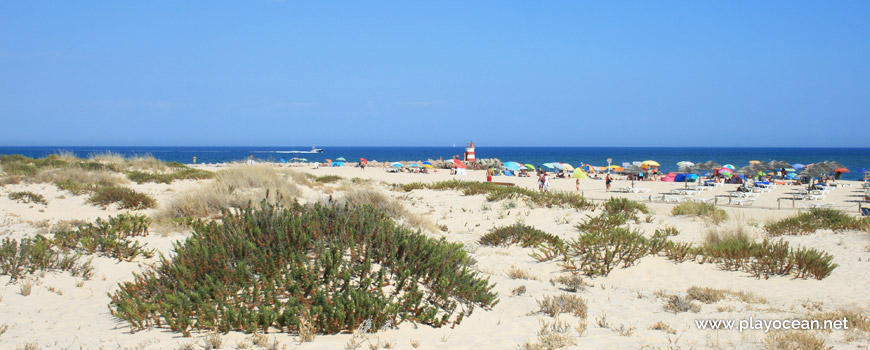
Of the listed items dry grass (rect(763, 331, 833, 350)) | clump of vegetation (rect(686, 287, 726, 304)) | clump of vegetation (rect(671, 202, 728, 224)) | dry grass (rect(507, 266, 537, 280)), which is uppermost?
dry grass (rect(763, 331, 833, 350))

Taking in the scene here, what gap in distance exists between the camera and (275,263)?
199 inches

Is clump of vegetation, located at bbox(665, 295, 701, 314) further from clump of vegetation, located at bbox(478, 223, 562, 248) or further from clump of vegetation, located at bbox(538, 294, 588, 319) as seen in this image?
clump of vegetation, located at bbox(478, 223, 562, 248)

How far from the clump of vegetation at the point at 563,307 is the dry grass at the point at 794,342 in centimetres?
156

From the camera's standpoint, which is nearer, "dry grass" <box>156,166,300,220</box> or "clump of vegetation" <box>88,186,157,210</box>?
"dry grass" <box>156,166,300,220</box>

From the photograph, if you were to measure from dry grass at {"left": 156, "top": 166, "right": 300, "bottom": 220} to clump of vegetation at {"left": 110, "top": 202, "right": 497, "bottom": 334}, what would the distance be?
265 cm

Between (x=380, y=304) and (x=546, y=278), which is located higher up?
(x=380, y=304)

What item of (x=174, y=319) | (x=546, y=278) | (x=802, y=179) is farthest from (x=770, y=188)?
(x=174, y=319)

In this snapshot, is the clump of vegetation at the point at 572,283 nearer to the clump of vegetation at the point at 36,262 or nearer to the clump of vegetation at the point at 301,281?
the clump of vegetation at the point at 301,281

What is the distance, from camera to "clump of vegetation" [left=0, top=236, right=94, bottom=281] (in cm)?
579

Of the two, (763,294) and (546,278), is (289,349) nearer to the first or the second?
(546,278)

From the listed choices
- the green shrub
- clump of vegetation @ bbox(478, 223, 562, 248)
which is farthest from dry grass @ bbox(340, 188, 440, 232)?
the green shrub

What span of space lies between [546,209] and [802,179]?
87.9 feet

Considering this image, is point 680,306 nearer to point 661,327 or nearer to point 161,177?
point 661,327

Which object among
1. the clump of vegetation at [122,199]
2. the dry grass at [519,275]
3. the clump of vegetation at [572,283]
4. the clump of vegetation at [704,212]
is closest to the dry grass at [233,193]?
the clump of vegetation at [122,199]
